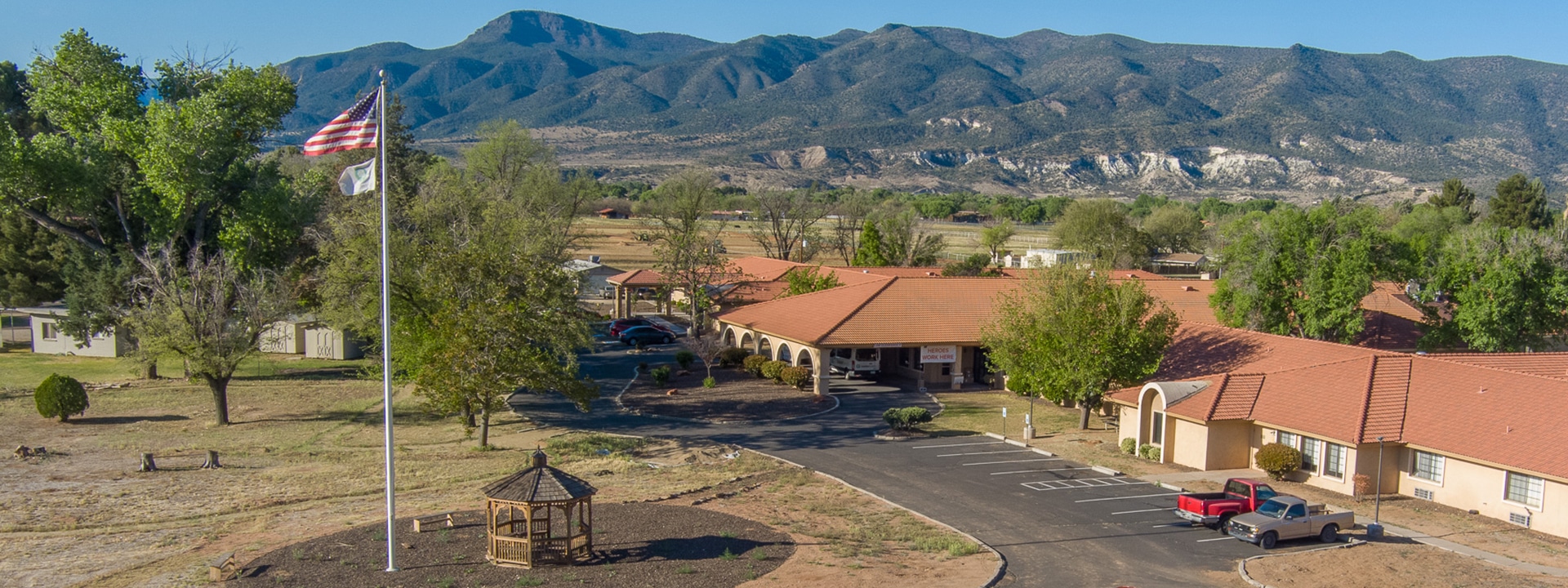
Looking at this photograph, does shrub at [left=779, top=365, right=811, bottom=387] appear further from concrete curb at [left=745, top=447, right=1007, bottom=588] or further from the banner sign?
concrete curb at [left=745, top=447, right=1007, bottom=588]

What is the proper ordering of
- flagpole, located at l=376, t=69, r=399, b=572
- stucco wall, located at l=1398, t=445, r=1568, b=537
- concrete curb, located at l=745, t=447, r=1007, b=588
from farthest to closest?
stucco wall, located at l=1398, t=445, r=1568, b=537 < concrete curb, located at l=745, t=447, r=1007, b=588 < flagpole, located at l=376, t=69, r=399, b=572

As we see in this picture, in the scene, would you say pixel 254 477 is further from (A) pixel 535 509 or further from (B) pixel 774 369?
(B) pixel 774 369

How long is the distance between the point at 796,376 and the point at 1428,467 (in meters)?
23.3

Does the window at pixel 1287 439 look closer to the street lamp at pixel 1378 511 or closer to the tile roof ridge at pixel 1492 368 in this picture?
the street lamp at pixel 1378 511

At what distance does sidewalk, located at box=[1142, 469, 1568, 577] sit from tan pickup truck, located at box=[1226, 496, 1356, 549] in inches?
56.3

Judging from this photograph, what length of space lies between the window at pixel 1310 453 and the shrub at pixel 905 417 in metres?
11.7

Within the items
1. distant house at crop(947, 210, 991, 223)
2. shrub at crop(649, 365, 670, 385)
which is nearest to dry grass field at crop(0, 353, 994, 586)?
shrub at crop(649, 365, 670, 385)

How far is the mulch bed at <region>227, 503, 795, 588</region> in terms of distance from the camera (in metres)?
19.3

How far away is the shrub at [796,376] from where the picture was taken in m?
44.8

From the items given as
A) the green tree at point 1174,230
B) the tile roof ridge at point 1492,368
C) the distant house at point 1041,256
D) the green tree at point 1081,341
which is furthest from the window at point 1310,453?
the green tree at point 1174,230

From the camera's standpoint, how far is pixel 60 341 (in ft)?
174

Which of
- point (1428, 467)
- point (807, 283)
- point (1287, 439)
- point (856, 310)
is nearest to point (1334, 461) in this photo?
point (1287, 439)

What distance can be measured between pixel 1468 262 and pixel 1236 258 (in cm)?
935

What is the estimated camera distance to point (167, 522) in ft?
79.2
